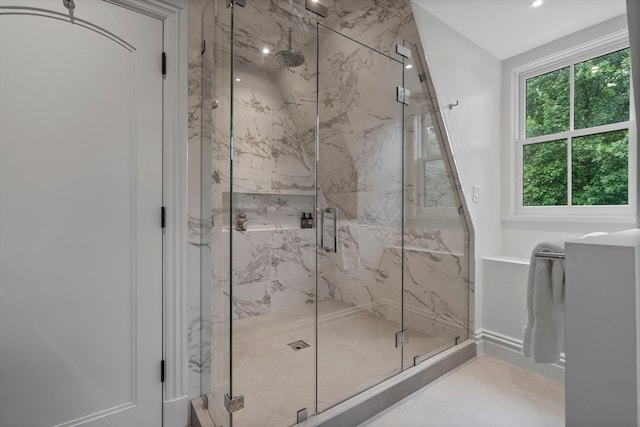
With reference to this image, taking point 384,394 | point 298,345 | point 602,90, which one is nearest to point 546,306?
point 384,394

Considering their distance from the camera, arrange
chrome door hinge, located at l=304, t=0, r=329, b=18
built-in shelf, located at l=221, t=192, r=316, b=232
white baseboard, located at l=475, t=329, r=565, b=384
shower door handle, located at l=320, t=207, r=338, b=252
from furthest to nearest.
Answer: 1. built-in shelf, located at l=221, t=192, r=316, b=232
2. shower door handle, located at l=320, t=207, r=338, b=252
3. white baseboard, located at l=475, t=329, r=565, b=384
4. chrome door hinge, located at l=304, t=0, r=329, b=18

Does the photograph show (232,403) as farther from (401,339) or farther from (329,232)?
(329,232)

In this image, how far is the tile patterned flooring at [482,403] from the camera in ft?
5.22

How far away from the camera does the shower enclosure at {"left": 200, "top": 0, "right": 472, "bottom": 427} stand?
150 cm

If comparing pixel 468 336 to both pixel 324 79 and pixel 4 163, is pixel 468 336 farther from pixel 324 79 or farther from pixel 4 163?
pixel 4 163

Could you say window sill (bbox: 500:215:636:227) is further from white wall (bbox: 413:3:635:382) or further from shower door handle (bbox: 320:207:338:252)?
shower door handle (bbox: 320:207:338:252)

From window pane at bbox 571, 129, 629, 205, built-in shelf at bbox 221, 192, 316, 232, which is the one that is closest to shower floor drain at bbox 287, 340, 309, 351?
built-in shelf at bbox 221, 192, 316, 232

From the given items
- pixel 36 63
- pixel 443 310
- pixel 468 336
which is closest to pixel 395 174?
pixel 443 310

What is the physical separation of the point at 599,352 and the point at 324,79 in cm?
204

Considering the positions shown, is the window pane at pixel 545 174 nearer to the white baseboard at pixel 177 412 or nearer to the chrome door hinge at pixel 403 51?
the chrome door hinge at pixel 403 51

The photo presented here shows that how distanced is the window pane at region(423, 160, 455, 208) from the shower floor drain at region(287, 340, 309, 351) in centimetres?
135

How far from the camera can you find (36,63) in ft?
3.88

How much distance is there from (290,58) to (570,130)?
2.15m

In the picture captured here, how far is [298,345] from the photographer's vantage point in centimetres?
208
